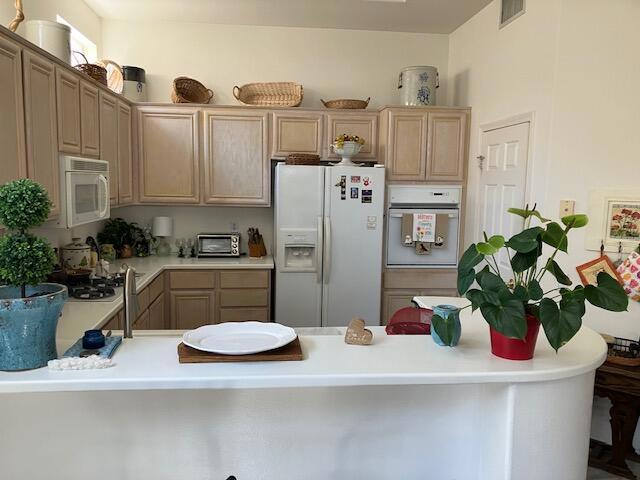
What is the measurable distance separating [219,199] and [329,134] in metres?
1.08

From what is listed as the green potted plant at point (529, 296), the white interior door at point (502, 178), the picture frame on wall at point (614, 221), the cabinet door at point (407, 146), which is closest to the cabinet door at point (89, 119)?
the cabinet door at point (407, 146)

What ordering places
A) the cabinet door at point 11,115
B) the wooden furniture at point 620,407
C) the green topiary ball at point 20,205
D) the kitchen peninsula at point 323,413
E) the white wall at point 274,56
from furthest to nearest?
the white wall at point 274,56, the wooden furniture at point 620,407, the cabinet door at point 11,115, the kitchen peninsula at point 323,413, the green topiary ball at point 20,205

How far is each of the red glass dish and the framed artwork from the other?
126 centimetres

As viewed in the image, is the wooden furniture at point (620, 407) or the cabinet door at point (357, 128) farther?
the cabinet door at point (357, 128)

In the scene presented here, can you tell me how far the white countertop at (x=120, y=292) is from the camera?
2102mm

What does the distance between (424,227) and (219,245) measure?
176cm

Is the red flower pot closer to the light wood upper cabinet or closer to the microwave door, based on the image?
the microwave door

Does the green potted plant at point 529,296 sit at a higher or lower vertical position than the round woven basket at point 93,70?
lower

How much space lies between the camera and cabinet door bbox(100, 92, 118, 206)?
3.26 metres

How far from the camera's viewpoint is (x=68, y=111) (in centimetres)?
263

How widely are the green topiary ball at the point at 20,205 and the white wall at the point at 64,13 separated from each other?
6.57 ft

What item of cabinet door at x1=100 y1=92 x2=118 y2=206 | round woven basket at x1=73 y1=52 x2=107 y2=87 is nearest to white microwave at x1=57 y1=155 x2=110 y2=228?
cabinet door at x1=100 y1=92 x2=118 y2=206

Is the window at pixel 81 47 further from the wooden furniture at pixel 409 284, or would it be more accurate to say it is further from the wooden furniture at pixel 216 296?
the wooden furniture at pixel 409 284

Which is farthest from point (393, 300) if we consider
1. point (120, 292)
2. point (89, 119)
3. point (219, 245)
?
point (89, 119)
